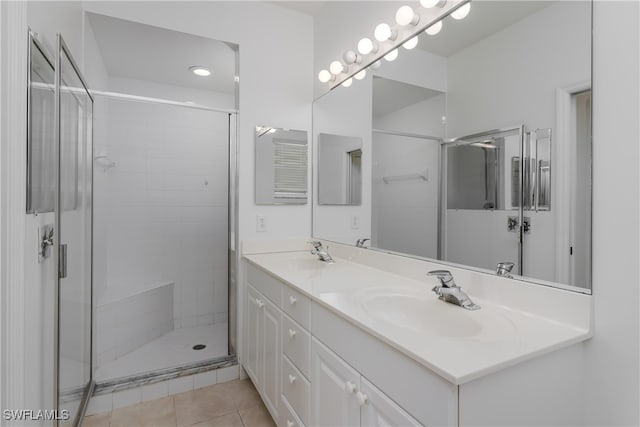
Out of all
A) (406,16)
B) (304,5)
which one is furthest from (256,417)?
(304,5)

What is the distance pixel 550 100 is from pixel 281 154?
1547 millimetres

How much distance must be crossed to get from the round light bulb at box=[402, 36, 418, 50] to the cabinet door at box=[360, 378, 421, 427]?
139 cm

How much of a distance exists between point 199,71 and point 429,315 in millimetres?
2378

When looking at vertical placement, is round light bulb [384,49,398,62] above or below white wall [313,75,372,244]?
above

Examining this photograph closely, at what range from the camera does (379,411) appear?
2.83ft

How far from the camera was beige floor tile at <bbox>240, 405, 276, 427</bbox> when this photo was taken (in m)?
1.68

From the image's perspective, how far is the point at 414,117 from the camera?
151 centimetres

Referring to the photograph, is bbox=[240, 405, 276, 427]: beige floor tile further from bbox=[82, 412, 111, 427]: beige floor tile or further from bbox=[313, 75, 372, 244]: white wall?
bbox=[313, 75, 372, 244]: white wall

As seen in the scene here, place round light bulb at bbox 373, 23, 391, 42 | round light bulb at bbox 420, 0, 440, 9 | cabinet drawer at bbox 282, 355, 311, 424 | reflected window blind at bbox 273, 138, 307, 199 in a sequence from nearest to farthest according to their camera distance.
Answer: cabinet drawer at bbox 282, 355, 311, 424 < round light bulb at bbox 420, 0, 440, 9 < round light bulb at bbox 373, 23, 391, 42 < reflected window blind at bbox 273, 138, 307, 199

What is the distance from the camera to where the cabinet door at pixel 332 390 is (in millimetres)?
961

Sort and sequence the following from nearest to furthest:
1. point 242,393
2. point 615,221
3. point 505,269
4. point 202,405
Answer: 1. point 615,221
2. point 505,269
3. point 202,405
4. point 242,393

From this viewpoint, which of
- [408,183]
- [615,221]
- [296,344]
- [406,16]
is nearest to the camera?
[615,221]

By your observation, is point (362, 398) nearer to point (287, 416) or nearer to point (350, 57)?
point (287, 416)

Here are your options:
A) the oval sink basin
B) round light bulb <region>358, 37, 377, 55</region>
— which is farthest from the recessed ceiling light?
the oval sink basin
